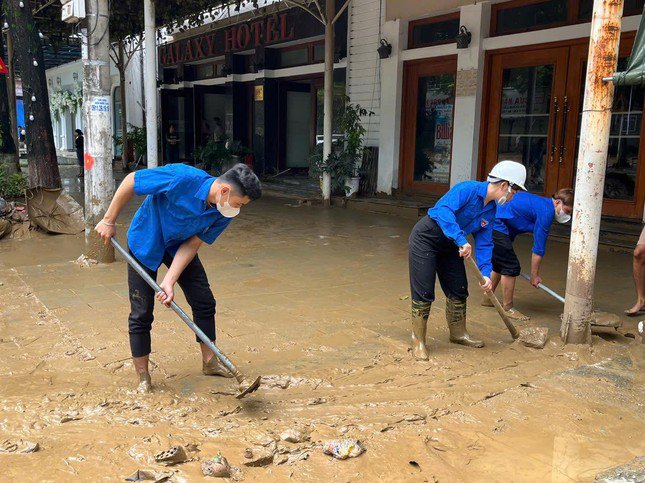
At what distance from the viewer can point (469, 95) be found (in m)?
10.1

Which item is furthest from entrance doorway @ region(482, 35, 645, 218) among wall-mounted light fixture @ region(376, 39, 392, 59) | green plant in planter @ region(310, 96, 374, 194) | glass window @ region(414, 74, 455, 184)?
green plant in planter @ region(310, 96, 374, 194)

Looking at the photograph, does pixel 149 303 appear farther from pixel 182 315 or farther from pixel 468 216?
pixel 468 216

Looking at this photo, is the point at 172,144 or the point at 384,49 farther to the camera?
the point at 172,144

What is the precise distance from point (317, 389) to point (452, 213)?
1444mm

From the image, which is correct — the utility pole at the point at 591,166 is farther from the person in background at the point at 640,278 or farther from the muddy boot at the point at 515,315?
the person in background at the point at 640,278

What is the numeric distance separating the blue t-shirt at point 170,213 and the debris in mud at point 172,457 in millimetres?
1169

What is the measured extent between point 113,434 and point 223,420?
55 centimetres

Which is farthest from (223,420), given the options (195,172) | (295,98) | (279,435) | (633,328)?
(295,98)

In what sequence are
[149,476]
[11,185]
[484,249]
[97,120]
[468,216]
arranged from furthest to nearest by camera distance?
1. [11,185]
2. [97,120]
3. [484,249]
4. [468,216]
5. [149,476]

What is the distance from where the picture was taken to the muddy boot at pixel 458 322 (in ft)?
14.5

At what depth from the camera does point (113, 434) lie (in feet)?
9.79

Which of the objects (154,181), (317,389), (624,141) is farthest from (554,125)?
(154,181)

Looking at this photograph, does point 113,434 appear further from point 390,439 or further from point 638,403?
point 638,403

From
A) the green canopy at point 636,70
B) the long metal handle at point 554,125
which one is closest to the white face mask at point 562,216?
the green canopy at point 636,70
